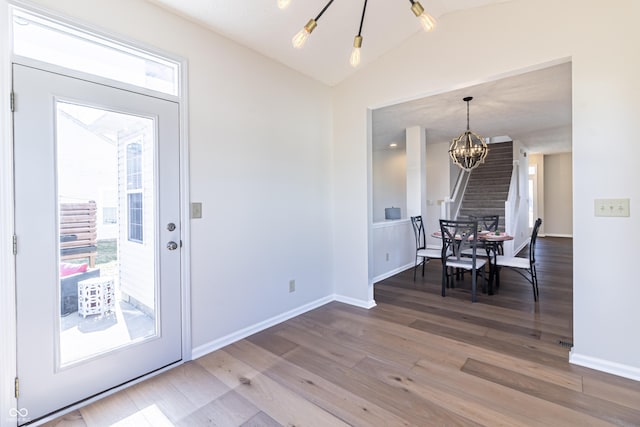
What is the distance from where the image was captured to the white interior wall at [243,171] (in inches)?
92.5

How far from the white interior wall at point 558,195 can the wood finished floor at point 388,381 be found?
779cm

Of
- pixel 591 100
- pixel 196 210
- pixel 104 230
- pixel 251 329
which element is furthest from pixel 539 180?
pixel 104 230

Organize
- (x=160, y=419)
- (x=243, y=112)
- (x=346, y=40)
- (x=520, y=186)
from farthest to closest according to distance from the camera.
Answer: (x=520, y=186) → (x=346, y=40) → (x=243, y=112) → (x=160, y=419)

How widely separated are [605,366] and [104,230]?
11.8ft

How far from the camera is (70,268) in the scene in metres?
1.86

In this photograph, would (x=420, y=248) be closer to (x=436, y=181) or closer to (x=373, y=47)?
(x=436, y=181)

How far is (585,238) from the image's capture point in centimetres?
218

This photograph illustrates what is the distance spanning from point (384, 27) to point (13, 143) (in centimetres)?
294

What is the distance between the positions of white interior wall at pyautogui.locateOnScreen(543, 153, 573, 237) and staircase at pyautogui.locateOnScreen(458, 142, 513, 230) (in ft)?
8.07

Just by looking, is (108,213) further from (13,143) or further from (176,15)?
(176,15)

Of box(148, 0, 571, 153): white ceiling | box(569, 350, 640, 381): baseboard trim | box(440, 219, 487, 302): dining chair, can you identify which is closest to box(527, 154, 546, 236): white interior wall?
box(148, 0, 571, 153): white ceiling

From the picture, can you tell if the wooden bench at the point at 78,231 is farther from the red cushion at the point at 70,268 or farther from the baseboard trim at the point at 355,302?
the baseboard trim at the point at 355,302

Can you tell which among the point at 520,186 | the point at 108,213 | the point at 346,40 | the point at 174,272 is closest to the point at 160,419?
the point at 174,272

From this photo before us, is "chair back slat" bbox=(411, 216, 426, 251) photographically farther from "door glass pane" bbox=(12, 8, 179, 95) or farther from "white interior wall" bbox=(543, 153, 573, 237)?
"white interior wall" bbox=(543, 153, 573, 237)
